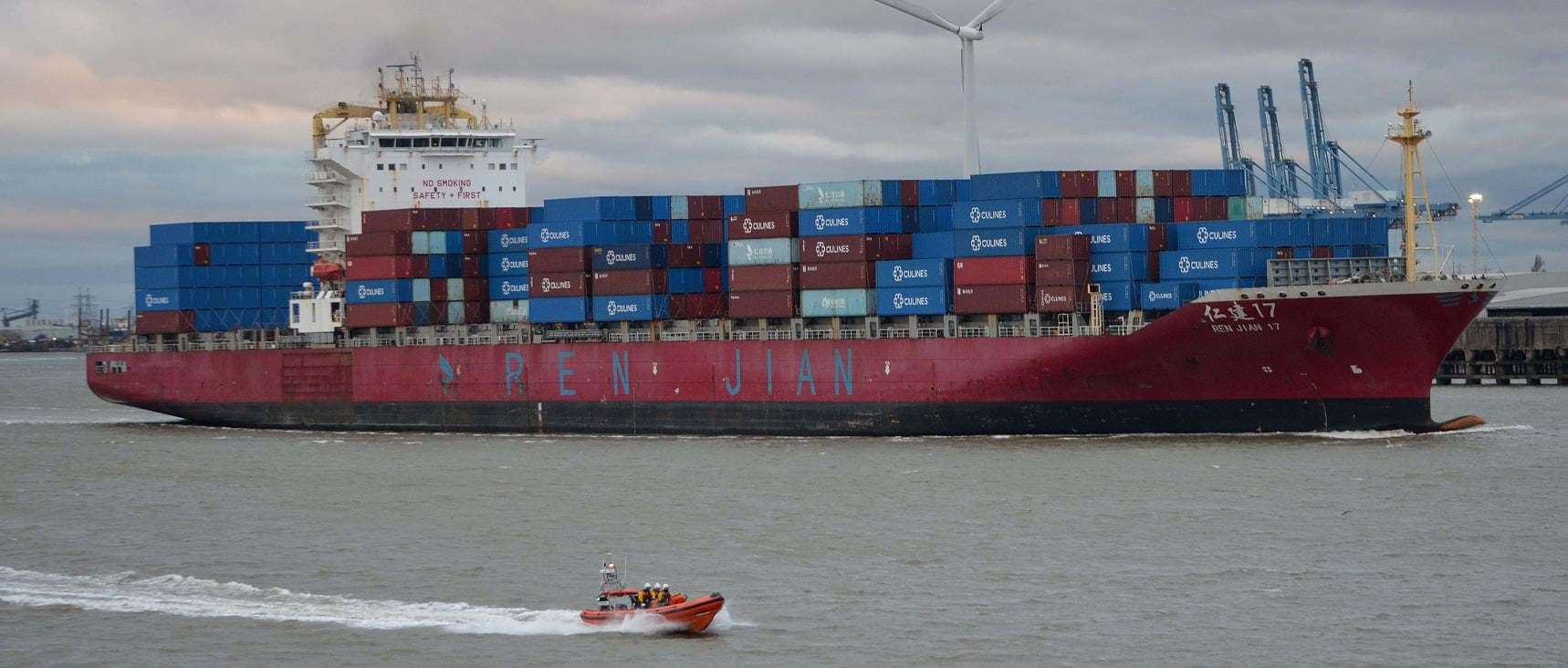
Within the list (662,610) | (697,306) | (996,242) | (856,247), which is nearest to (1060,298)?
(996,242)

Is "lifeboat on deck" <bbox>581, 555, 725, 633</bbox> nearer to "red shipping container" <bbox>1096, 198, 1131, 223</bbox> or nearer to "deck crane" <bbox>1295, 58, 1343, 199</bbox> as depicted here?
"red shipping container" <bbox>1096, 198, 1131, 223</bbox>

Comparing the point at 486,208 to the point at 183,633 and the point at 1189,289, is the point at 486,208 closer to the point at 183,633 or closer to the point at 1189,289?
the point at 1189,289

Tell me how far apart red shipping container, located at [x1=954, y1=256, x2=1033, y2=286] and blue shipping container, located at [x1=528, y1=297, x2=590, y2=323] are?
42.7 ft

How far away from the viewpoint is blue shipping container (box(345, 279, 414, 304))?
195 ft

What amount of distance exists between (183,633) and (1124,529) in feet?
56.5

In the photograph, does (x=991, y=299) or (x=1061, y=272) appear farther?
(x=991, y=299)

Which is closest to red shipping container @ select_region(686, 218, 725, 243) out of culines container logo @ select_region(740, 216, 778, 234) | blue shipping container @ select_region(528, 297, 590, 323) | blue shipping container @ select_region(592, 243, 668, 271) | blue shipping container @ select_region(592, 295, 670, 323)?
blue shipping container @ select_region(592, 243, 668, 271)

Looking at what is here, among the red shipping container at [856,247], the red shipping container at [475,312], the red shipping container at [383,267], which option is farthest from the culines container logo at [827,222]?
the red shipping container at [383,267]

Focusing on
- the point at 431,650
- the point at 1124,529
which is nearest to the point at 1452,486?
the point at 1124,529

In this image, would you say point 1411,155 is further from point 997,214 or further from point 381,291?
point 381,291

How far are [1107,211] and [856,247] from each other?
295 inches

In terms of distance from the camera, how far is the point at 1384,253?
47469 mm

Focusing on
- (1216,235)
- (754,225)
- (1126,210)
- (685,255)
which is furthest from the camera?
(685,255)

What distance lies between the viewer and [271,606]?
2758 cm
